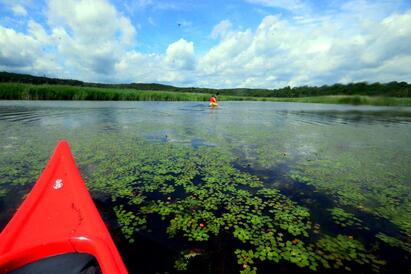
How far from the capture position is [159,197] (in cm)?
532

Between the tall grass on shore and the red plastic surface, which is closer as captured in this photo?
the red plastic surface

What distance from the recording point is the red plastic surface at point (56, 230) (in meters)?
2.59

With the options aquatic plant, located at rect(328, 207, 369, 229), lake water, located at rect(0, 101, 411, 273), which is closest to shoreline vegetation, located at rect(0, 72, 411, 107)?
lake water, located at rect(0, 101, 411, 273)

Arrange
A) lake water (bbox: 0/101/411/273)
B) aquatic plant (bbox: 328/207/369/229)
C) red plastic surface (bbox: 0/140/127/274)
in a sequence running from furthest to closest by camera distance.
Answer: aquatic plant (bbox: 328/207/369/229)
lake water (bbox: 0/101/411/273)
red plastic surface (bbox: 0/140/127/274)

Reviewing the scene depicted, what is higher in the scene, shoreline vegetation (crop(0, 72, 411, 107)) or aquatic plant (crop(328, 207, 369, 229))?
shoreline vegetation (crop(0, 72, 411, 107))

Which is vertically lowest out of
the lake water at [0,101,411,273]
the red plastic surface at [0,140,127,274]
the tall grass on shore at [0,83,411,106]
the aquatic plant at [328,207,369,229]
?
the aquatic plant at [328,207,369,229]

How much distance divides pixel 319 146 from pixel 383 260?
318 inches

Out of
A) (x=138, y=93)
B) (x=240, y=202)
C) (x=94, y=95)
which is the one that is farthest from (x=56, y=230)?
(x=138, y=93)

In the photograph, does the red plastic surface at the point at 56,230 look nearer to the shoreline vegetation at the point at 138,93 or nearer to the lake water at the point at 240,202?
the lake water at the point at 240,202

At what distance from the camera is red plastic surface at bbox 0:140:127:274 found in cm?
259

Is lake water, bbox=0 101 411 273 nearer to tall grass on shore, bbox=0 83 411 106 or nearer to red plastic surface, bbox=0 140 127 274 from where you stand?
red plastic surface, bbox=0 140 127 274

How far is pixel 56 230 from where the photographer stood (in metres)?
3.00

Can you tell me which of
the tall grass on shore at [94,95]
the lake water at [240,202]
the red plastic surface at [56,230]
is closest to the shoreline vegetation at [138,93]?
the tall grass on shore at [94,95]

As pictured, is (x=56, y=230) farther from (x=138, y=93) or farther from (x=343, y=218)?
(x=138, y=93)
